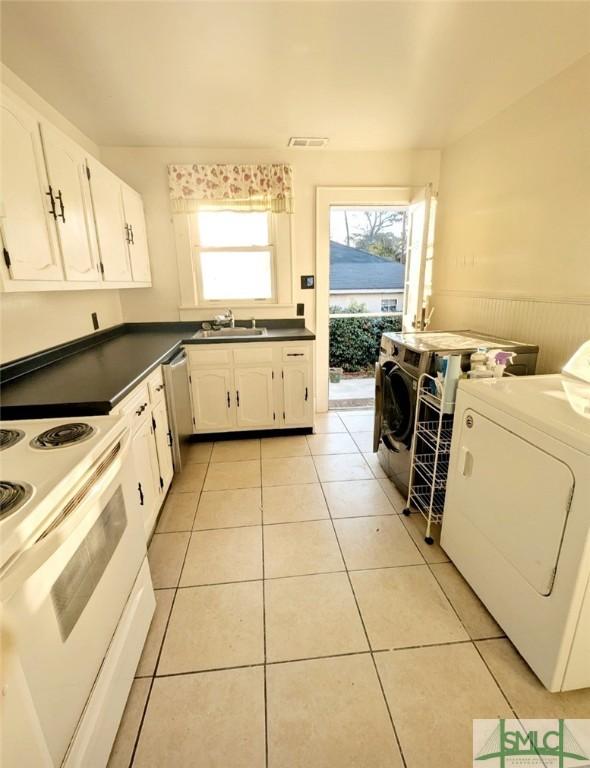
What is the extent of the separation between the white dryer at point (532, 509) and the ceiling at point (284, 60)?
154 cm

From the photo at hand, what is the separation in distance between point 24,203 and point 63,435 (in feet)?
3.28

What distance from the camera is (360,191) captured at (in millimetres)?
3182

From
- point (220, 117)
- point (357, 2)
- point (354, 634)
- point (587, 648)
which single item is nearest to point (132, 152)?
point (220, 117)

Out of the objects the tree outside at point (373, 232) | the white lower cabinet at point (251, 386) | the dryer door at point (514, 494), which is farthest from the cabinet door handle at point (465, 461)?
the tree outside at point (373, 232)

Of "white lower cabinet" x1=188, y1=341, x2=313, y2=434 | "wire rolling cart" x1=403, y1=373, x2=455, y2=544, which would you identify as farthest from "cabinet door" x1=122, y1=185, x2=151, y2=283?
"wire rolling cart" x1=403, y1=373, x2=455, y2=544

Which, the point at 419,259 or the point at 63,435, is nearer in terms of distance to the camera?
the point at 63,435

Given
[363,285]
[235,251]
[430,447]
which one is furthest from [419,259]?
[363,285]

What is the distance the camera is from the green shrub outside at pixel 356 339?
18.5 feet

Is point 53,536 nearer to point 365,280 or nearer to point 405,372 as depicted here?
point 405,372

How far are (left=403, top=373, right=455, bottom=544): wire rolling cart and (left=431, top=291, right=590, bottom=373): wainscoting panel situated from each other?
30.0 inches

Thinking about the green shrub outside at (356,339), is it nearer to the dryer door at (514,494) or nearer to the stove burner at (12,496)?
the dryer door at (514,494)

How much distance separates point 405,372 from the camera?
6.61 feet

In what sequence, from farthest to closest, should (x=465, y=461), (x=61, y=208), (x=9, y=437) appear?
(x=61, y=208), (x=465, y=461), (x=9, y=437)

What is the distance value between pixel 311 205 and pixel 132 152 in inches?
61.0
